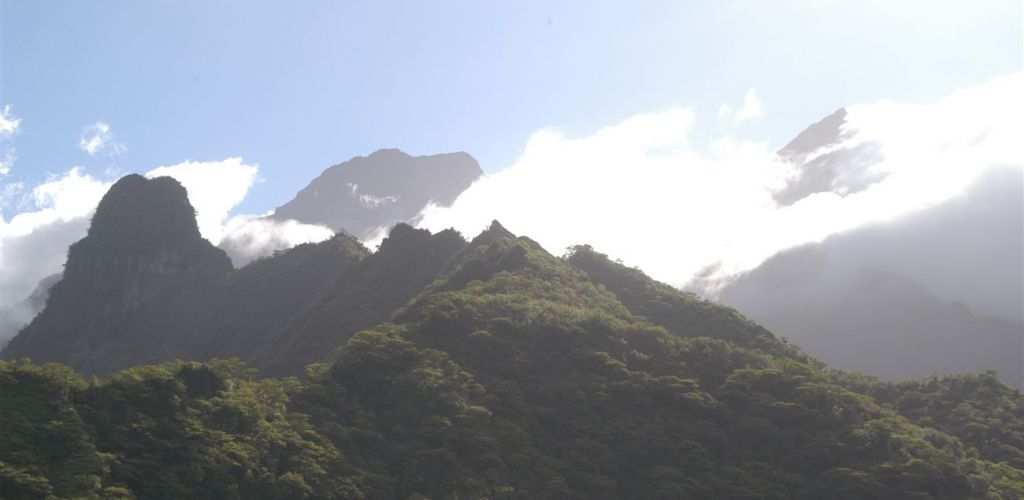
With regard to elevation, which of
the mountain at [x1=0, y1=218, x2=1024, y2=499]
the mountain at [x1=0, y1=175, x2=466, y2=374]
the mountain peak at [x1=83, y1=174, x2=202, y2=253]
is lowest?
the mountain at [x1=0, y1=218, x2=1024, y2=499]

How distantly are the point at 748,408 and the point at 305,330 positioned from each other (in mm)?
44252

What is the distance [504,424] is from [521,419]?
1449mm

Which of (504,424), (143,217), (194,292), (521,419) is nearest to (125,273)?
(143,217)

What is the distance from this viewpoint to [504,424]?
129ft

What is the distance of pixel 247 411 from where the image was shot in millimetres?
35000

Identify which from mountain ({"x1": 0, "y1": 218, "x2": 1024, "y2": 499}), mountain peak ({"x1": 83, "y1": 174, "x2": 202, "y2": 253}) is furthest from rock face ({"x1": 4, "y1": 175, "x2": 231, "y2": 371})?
mountain ({"x1": 0, "y1": 218, "x2": 1024, "y2": 499})

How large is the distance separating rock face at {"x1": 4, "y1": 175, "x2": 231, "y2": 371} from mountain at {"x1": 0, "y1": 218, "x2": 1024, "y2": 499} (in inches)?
2629

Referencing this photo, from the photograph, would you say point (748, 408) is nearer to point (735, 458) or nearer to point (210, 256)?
point (735, 458)

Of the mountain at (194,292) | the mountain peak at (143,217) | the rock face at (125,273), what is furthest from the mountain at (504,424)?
the mountain peak at (143,217)

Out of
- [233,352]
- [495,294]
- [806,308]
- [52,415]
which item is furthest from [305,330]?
[806,308]

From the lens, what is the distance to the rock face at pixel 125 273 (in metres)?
104

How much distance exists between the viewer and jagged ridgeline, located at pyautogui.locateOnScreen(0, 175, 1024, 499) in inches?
1216

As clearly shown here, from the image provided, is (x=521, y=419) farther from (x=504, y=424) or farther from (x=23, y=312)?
(x=23, y=312)

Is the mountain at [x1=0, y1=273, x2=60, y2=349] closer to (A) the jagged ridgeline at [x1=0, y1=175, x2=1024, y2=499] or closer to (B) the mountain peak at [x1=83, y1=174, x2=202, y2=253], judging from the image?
(B) the mountain peak at [x1=83, y1=174, x2=202, y2=253]
